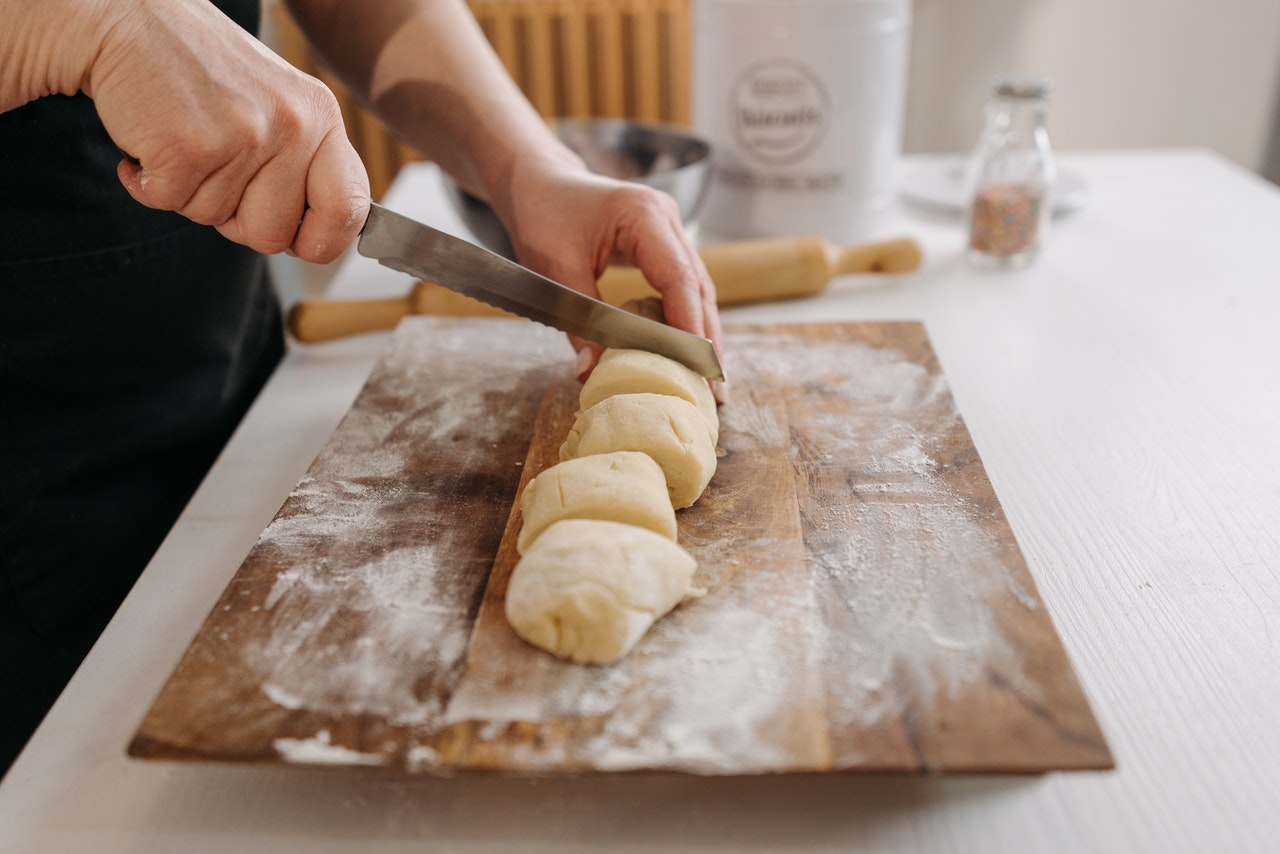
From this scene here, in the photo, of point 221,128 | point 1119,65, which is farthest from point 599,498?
point 1119,65

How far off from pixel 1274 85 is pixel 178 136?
371 centimetres

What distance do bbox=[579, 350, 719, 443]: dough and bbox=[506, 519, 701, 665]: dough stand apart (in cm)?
27

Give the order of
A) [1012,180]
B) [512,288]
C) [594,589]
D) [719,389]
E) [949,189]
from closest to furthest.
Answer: [594,589], [512,288], [719,389], [1012,180], [949,189]

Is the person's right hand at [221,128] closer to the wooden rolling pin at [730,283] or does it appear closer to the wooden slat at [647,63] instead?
the wooden rolling pin at [730,283]

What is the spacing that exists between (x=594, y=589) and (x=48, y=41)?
2.06 feet

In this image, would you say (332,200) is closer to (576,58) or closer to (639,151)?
(639,151)

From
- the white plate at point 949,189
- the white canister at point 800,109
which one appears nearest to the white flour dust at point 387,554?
the white canister at point 800,109

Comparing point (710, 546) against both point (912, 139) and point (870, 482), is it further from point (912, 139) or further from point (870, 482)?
point (912, 139)

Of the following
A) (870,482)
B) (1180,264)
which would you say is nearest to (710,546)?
(870,482)

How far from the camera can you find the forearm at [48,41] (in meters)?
0.78

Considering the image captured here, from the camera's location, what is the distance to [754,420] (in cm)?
116

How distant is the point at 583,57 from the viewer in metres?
3.51

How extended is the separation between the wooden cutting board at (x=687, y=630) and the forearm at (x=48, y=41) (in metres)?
0.43

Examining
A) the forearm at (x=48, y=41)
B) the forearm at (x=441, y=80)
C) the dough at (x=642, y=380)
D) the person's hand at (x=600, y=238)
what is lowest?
the dough at (x=642, y=380)
